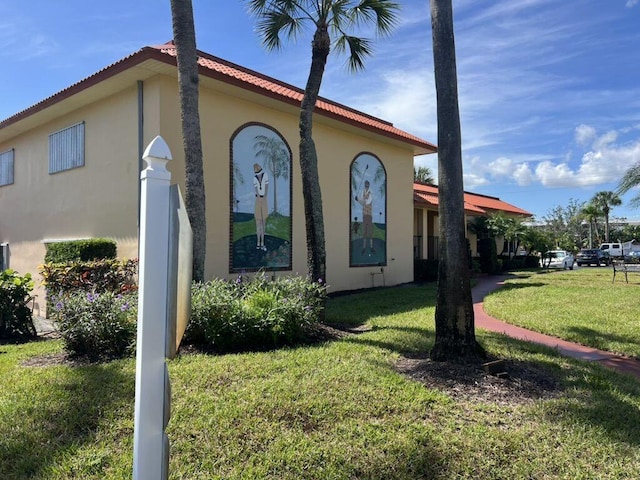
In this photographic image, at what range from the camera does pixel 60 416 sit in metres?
4.19

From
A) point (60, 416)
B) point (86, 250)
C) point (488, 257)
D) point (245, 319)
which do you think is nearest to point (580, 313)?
point (245, 319)

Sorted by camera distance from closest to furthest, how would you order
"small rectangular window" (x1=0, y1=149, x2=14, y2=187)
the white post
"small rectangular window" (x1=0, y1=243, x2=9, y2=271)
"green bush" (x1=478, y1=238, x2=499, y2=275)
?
the white post, "small rectangular window" (x1=0, y1=149, x2=14, y2=187), "small rectangular window" (x1=0, y1=243, x2=9, y2=271), "green bush" (x1=478, y1=238, x2=499, y2=275)

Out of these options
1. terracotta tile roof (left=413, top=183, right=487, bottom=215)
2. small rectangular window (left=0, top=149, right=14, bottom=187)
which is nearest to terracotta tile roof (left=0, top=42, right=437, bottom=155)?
small rectangular window (left=0, top=149, right=14, bottom=187)

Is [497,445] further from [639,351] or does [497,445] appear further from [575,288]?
[575,288]

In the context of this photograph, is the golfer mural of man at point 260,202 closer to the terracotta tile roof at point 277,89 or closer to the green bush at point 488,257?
the terracotta tile roof at point 277,89

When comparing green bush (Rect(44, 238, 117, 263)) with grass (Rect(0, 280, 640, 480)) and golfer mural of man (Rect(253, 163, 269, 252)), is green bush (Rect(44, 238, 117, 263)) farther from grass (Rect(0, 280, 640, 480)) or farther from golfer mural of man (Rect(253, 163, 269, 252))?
Answer: grass (Rect(0, 280, 640, 480))

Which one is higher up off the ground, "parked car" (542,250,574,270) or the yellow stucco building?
the yellow stucco building

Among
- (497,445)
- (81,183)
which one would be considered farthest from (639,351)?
(81,183)

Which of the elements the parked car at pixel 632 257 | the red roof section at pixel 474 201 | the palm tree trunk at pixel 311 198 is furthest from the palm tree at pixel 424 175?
the palm tree trunk at pixel 311 198

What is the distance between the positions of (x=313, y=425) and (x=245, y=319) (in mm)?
2913

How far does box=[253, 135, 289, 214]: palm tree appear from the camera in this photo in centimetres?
1230

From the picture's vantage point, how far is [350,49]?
1084cm

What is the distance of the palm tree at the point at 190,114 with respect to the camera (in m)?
7.90

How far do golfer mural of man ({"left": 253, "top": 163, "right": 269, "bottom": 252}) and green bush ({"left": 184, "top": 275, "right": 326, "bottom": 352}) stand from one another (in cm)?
459
